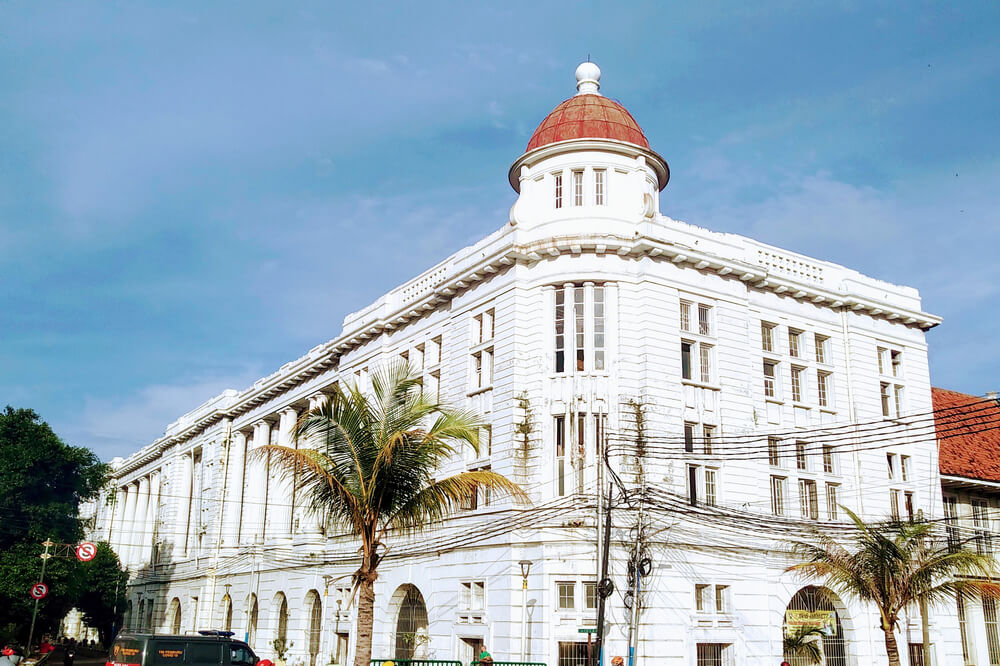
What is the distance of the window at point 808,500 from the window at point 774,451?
4.36 ft

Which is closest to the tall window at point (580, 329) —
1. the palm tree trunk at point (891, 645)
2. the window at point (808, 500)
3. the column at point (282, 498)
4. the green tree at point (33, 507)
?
the window at point (808, 500)

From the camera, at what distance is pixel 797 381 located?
39.5 m

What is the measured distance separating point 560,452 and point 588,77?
675 inches

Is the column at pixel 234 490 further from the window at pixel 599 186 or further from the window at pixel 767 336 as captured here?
the window at pixel 767 336

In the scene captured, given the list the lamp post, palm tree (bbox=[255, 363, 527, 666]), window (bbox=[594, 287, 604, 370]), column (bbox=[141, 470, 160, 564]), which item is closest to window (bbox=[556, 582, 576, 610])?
the lamp post

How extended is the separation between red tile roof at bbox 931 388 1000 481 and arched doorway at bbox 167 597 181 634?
163 ft

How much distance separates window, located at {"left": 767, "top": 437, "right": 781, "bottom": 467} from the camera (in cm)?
3688

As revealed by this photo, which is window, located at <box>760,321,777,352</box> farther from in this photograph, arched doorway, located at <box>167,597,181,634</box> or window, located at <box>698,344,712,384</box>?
arched doorway, located at <box>167,597,181,634</box>

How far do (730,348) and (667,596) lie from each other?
32.2 ft

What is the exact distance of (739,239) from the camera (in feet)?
128

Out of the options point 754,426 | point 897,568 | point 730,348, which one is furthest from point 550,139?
point 897,568

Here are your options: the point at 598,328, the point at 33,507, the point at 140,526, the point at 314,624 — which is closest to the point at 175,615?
the point at 33,507

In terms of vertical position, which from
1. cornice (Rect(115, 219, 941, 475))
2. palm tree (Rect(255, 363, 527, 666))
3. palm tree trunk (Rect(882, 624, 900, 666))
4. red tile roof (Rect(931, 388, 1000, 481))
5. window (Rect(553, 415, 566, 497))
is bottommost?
palm tree trunk (Rect(882, 624, 900, 666))

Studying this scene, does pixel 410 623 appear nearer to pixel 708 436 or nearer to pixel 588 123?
pixel 708 436
